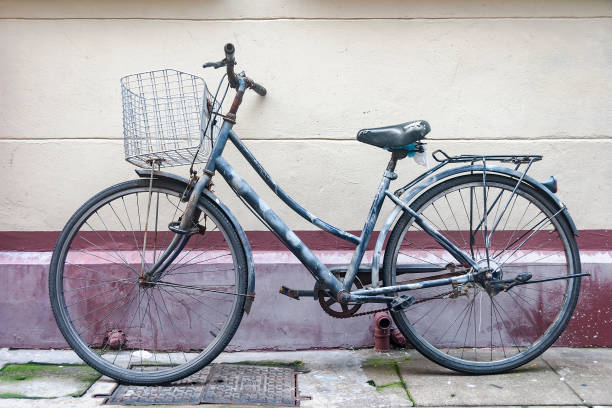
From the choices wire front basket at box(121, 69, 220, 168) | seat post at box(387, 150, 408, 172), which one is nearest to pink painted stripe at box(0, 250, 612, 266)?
seat post at box(387, 150, 408, 172)

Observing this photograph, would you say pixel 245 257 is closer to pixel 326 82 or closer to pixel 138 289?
pixel 138 289

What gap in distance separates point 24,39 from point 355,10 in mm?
2005

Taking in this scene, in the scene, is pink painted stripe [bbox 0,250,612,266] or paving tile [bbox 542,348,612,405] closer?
paving tile [bbox 542,348,612,405]

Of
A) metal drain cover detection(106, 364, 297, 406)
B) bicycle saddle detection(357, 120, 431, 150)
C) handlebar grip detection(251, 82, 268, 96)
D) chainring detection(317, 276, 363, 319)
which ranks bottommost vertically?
metal drain cover detection(106, 364, 297, 406)

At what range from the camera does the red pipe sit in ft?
12.8

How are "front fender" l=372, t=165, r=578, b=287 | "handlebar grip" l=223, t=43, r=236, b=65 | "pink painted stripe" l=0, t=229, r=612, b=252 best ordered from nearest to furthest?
"handlebar grip" l=223, t=43, r=236, b=65 < "front fender" l=372, t=165, r=578, b=287 < "pink painted stripe" l=0, t=229, r=612, b=252

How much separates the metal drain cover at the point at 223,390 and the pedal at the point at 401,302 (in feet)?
2.19

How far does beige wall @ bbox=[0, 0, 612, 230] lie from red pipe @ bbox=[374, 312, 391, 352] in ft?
1.98

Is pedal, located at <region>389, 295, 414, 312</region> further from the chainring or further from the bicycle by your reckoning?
the chainring

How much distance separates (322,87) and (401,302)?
1.40 meters

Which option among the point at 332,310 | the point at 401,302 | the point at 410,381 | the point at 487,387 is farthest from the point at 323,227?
the point at 487,387

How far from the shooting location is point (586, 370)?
363cm

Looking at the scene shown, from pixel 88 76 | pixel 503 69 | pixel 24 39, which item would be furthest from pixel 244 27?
pixel 503 69

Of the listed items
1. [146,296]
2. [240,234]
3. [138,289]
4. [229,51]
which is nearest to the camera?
[229,51]
